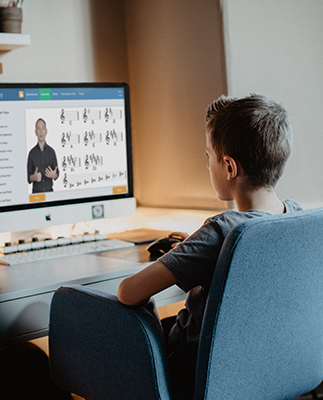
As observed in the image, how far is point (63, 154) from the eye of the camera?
5.55 ft

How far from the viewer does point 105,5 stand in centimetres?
208

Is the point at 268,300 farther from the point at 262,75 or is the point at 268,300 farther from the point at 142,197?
the point at 142,197

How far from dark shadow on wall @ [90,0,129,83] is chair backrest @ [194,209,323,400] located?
4.87ft

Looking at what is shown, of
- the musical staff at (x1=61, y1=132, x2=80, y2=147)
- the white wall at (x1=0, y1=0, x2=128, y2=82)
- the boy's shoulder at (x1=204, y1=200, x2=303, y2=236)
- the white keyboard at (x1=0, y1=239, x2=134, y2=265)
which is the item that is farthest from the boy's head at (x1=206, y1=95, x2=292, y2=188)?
the white wall at (x1=0, y1=0, x2=128, y2=82)

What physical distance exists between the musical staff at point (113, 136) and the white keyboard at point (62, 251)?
381mm

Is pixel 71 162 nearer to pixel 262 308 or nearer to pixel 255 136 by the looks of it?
pixel 255 136

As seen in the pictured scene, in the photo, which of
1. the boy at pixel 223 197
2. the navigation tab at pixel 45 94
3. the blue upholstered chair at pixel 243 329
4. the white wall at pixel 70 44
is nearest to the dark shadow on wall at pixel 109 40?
the white wall at pixel 70 44

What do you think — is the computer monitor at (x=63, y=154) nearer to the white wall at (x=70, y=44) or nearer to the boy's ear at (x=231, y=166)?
the white wall at (x=70, y=44)

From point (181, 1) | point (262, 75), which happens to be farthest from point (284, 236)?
point (181, 1)

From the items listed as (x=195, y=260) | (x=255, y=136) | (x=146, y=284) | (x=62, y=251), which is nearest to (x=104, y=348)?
(x=146, y=284)

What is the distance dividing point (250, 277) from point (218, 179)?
13.1 inches

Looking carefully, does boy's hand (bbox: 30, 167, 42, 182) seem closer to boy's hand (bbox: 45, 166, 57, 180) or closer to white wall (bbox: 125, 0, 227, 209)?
boy's hand (bbox: 45, 166, 57, 180)

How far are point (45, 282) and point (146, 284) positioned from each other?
0.36 m

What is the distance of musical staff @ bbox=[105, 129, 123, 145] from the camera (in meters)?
1.77
